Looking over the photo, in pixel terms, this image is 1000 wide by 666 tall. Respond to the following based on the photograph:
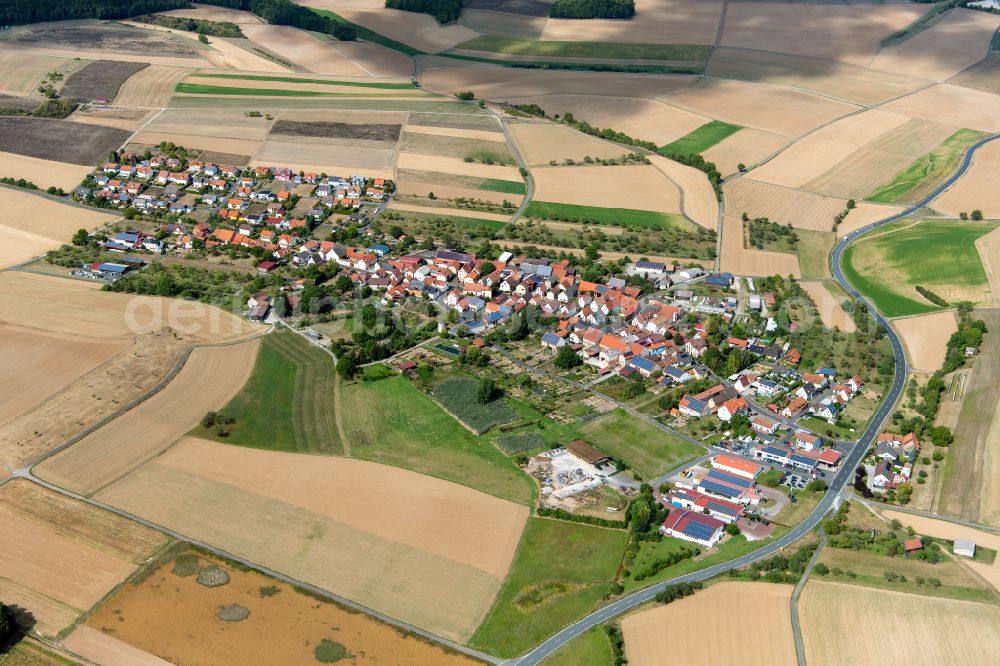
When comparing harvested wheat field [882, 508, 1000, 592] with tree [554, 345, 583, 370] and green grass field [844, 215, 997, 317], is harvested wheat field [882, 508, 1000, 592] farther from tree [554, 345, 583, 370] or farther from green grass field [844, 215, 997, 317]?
green grass field [844, 215, 997, 317]

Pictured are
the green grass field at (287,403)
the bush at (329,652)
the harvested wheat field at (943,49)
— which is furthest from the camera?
the harvested wheat field at (943,49)

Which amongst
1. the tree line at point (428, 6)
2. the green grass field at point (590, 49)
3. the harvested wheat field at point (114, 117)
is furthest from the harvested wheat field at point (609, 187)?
the tree line at point (428, 6)

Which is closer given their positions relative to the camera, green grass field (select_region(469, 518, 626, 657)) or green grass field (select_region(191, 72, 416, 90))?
green grass field (select_region(469, 518, 626, 657))

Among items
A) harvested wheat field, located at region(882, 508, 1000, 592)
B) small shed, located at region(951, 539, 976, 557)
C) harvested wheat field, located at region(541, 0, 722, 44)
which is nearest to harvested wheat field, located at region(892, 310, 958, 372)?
harvested wheat field, located at region(882, 508, 1000, 592)

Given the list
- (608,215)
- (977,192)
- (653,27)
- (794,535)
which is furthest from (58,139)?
(977,192)

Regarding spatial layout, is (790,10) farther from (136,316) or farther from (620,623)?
(620,623)

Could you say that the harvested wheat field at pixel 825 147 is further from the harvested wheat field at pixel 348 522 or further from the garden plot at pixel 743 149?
the harvested wheat field at pixel 348 522

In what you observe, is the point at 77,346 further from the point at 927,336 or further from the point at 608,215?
the point at 927,336
